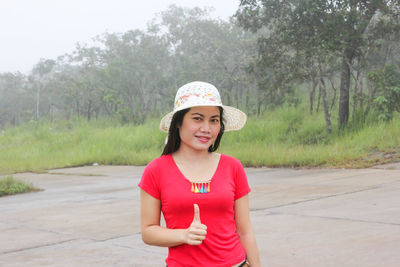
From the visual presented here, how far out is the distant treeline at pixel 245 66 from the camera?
1493 centimetres

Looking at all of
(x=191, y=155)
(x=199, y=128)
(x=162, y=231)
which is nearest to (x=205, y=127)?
(x=199, y=128)

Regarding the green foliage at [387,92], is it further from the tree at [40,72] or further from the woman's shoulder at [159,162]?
the tree at [40,72]

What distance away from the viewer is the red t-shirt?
2.11 m

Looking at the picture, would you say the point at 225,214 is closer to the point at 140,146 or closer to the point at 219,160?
the point at 219,160

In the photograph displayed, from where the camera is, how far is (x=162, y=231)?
213 centimetres

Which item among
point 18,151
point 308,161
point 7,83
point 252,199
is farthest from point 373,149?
point 7,83

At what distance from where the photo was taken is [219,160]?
7.47 feet

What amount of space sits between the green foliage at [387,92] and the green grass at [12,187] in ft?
28.6

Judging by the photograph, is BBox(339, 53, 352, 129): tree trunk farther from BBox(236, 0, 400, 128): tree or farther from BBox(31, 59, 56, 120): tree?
BBox(31, 59, 56, 120): tree

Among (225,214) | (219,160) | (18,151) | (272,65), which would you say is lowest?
(18,151)

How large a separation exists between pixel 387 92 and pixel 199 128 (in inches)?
503

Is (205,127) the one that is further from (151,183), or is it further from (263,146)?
(263,146)

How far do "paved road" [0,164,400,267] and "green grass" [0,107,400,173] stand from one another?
1.98m

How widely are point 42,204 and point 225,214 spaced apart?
6.26 m
